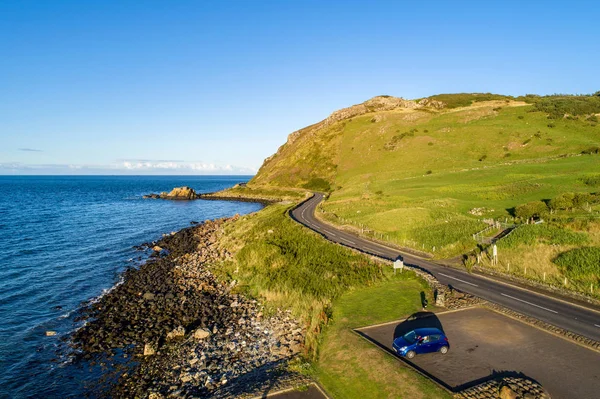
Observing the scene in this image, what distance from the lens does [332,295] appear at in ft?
109

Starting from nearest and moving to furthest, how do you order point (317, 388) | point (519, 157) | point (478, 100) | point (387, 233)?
point (317, 388) < point (387, 233) < point (519, 157) < point (478, 100)

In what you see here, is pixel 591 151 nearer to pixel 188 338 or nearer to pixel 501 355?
pixel 501 355

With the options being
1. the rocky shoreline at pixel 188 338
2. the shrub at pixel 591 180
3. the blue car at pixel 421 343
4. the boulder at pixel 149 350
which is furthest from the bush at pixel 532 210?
the boulder at pixel 149 350

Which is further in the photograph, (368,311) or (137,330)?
(137,330)

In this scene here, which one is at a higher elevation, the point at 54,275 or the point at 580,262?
the point at 580,262

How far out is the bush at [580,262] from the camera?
31.1 metres

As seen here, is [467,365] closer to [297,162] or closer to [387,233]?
[387,233]

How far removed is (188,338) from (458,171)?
280 feet

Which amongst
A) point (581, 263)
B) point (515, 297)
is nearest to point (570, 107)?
point (581, 263)

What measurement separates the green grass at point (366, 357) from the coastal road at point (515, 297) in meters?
4.96

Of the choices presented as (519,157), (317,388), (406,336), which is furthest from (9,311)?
(519,157)

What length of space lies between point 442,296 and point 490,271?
1067 cm

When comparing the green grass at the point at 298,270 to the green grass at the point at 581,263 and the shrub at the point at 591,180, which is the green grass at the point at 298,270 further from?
the shrub at the point at 591,180

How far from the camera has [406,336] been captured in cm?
2186
